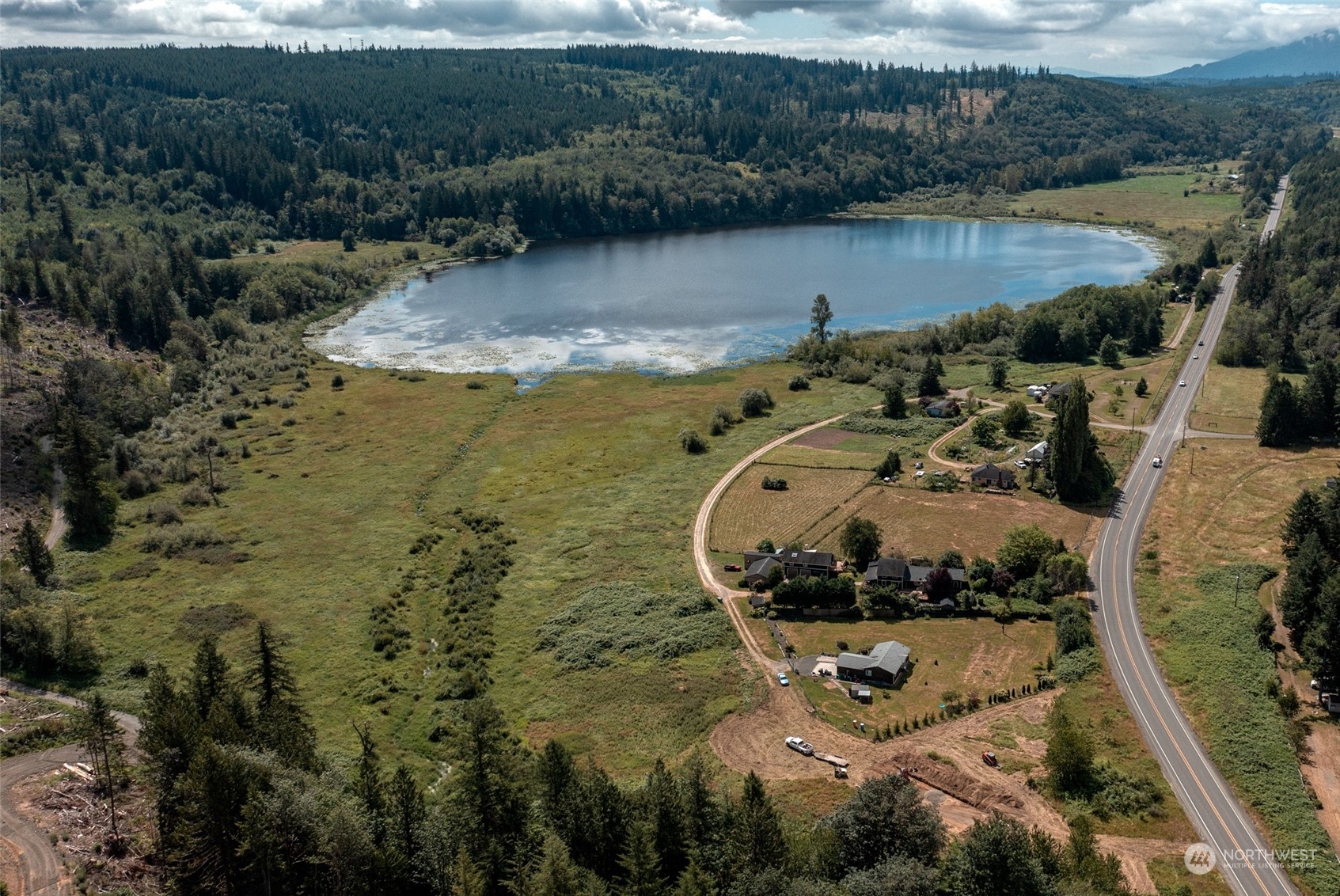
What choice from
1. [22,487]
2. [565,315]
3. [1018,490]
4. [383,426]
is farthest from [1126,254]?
[22,487]

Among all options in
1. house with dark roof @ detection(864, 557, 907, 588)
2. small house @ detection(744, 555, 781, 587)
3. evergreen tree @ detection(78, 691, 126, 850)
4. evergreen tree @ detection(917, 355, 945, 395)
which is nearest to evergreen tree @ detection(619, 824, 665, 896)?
evergreen tree @ detection(78, 691, 126, 850)

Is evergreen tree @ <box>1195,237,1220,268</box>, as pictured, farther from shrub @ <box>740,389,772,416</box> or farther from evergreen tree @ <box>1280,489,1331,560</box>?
evergreen tree @ <box>1280,489,1331,560</box>

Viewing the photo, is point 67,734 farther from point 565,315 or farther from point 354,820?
point 565,315

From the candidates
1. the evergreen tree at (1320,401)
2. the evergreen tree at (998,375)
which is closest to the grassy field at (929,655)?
the evergreen tree at (1320,401)

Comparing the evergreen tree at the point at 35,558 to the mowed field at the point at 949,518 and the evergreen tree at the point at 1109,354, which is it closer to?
the mowed field at the point at 949,518

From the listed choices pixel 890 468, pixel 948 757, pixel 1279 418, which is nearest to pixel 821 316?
pixel 890 468
